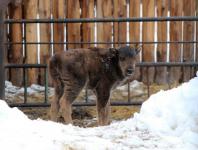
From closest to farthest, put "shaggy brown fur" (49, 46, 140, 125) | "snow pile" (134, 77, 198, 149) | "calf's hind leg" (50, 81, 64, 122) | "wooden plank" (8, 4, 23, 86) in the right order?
"snow pile" (134, 77, 198, 149), "shaggy brown fur" (49, 46, 140, 125), "calf's hind leg" (50, 81, 64, 122), "wooden plank" (8, 4, 23, 86)

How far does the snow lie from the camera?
390cm

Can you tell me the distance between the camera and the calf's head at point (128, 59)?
8.41m

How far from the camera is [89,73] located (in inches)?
Result: 329

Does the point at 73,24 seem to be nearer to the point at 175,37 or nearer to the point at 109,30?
the point at 109,30

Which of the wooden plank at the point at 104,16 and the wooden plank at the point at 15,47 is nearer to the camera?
the wooden plank at the point at 15,47

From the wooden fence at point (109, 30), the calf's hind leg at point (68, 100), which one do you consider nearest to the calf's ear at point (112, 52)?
the calf's hind leg at point (68, 100)

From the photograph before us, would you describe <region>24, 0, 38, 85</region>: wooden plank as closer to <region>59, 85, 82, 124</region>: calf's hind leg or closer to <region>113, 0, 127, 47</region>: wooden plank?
<region>113, 0, 127, 47</region>: wooden plank

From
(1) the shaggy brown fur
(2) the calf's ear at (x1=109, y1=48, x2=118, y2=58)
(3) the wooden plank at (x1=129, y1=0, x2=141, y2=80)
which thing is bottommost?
(1) the shaggy brown fur

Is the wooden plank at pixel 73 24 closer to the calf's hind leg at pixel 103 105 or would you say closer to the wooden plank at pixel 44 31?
the wooden plank at pixel 44 31

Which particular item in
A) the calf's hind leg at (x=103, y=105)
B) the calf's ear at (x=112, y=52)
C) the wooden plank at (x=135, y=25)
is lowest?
the calf's hind leg at (x=103, y=105)

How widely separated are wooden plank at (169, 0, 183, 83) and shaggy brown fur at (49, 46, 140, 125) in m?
3.09

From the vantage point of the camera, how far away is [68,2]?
11445 millimetres

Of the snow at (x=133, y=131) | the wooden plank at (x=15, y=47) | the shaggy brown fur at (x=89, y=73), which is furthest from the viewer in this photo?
the wooden plank at (x=15, y=47)

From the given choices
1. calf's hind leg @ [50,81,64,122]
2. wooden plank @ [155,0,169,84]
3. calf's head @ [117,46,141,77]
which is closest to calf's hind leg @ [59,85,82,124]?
Result: calf's hind leg @ [50,81,64,122]
